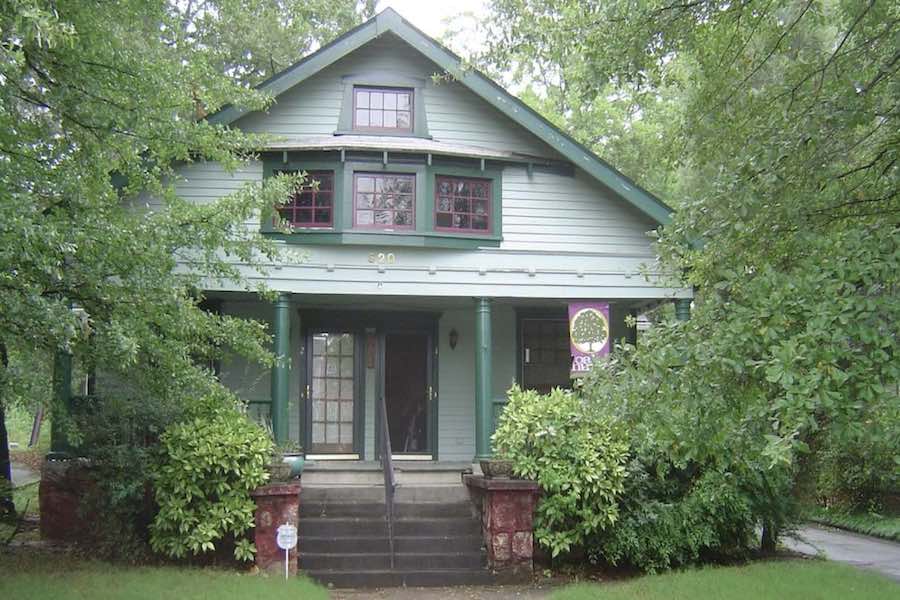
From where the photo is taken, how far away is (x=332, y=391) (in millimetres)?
13703

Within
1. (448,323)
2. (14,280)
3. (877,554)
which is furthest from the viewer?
(448,323)

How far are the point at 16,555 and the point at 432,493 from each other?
4.95 metres

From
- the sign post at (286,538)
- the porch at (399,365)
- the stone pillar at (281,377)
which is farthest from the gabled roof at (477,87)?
the sign post at (286,538)

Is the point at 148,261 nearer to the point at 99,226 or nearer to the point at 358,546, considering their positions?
the point at 99,226

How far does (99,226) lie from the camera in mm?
6949

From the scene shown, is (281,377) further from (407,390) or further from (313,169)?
(313,169)

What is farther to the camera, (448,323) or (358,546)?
(448,323)

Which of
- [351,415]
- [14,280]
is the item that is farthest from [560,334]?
[14,280]

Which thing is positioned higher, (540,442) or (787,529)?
(540,442)

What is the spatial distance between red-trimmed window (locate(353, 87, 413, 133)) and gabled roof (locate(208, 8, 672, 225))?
2.61ft

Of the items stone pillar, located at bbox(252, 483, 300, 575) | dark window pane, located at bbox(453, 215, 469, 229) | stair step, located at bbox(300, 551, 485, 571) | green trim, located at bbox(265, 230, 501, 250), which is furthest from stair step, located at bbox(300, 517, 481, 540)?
dark window pane, located at bbox(453, 215, 469, 229)

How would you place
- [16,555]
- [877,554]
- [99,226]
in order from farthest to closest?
[877,554], [16,555], [99,226]

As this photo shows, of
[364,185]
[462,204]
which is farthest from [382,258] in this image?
[462,204]

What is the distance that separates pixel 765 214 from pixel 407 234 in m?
6.96
